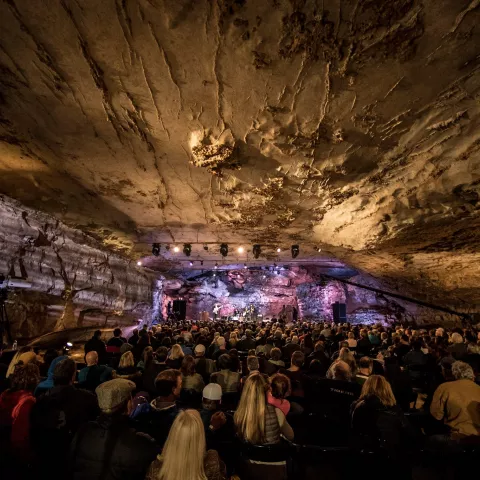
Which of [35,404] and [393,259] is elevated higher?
[393,259]

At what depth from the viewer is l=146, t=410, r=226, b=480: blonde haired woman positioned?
1.71m

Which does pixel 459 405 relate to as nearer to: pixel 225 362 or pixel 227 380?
pixel 227 380

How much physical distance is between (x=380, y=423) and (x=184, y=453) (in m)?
2.26

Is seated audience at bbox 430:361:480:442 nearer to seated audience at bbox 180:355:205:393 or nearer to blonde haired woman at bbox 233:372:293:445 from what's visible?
blonde haired woman at bbox 233:372:293:445

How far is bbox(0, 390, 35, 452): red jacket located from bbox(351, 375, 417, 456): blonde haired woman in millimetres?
3027

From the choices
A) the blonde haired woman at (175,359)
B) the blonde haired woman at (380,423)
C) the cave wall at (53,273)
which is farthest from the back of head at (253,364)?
the cave wall at (53,273)

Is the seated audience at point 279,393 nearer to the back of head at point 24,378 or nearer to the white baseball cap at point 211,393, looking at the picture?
the white baseball cap at point 211,393

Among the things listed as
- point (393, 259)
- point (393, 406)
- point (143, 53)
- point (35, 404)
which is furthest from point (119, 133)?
point (393, 259)

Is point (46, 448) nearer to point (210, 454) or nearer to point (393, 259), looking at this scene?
point (210, 454)

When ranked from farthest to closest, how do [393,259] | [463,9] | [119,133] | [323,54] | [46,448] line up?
[393,259] < [119,133] < [323,54] < [46,448] < [463,9]

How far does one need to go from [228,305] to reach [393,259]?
1625cm

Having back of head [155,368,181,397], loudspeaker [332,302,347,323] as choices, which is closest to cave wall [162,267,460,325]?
loudspeaker [332,302,347,323]

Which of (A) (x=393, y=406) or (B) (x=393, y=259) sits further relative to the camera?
(B) (x=393, y=259)

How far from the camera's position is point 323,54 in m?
2.86
